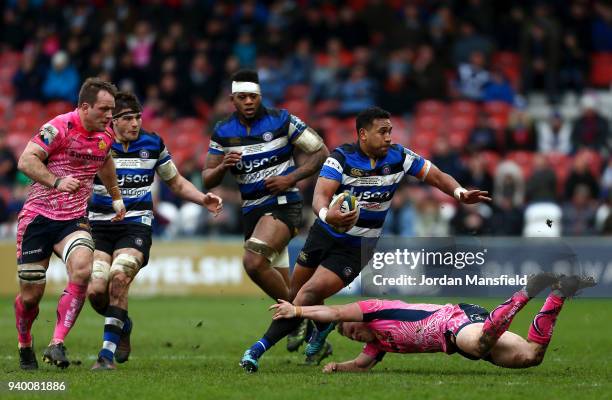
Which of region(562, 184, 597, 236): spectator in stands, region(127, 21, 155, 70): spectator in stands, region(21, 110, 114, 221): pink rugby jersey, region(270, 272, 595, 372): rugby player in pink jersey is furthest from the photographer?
region(127, 21, 155, 70): spectator in stands

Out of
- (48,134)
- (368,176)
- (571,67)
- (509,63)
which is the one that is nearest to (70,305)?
(48,134)

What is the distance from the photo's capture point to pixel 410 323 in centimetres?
1134

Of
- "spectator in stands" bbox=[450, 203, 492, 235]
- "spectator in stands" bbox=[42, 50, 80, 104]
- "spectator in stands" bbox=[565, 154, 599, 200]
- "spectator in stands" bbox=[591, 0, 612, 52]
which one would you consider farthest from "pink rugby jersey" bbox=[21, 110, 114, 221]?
"spectator in stands" bbox=[591, 0, 612, 52]

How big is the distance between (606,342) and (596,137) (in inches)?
413

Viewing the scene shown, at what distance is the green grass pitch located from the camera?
9.85m

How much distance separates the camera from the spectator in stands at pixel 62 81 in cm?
2858

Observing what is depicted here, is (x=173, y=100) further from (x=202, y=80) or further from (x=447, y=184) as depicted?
(x=447, y=184)

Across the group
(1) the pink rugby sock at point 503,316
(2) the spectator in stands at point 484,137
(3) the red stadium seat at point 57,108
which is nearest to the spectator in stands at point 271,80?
(2) the spectator in stands at point 484,137

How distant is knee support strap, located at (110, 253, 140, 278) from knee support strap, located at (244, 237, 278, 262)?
135 cm

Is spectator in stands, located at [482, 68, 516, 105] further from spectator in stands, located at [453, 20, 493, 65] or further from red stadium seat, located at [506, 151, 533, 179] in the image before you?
red stadium seat, located at [506, 151, 533, 179]

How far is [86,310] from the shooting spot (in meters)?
20.7

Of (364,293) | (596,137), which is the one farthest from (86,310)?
(596,137)

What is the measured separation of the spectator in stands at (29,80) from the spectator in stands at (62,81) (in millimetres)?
307

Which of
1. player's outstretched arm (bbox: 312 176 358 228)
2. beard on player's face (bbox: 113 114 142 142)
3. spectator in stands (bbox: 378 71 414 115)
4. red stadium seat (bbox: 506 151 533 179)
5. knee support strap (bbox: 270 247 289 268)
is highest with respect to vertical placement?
spectator in stands (bbox: 378 71 414 115)
